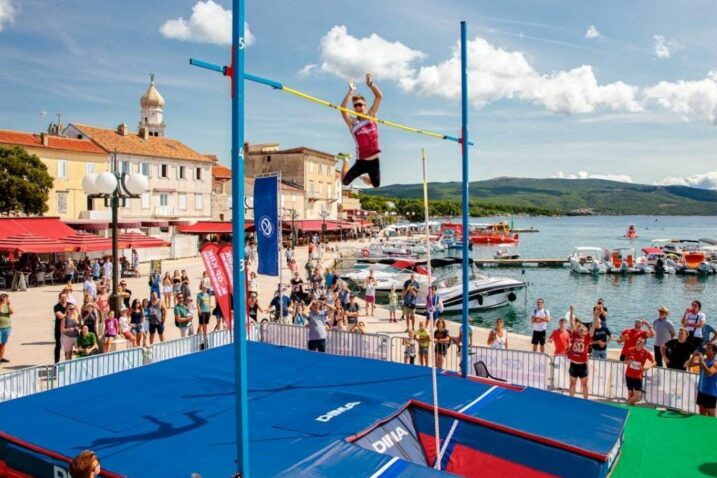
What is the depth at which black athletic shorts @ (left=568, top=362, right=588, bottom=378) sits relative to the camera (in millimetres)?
11047

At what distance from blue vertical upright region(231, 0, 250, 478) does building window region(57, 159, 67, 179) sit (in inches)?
1695

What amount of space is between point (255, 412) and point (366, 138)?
4488mm

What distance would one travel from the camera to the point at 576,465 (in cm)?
637

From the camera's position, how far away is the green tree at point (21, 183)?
34969 millimetres

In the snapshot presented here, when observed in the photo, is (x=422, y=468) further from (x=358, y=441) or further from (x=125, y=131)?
(x=125, y=131)

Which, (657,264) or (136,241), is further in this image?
(657,264)

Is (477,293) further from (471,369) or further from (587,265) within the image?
(587,265)

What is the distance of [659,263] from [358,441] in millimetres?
47328

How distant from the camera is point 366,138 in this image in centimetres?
900

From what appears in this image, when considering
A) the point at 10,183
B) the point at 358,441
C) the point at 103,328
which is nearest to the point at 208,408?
the point at 358,441

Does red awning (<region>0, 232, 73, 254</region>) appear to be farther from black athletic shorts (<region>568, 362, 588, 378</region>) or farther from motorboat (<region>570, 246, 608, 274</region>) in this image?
motorboat (<region>570, 246, 608, 274</region>)

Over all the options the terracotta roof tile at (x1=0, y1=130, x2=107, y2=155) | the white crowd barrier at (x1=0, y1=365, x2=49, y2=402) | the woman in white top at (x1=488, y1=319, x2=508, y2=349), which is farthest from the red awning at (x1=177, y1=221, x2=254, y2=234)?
the white crowd barrier at (x1=0, y1=365, x2=49, y2=402)

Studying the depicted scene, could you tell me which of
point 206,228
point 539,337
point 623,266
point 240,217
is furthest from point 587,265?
point 240,217

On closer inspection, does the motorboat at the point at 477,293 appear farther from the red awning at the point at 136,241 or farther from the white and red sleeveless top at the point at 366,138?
the white and red sleeveless top at the point at 366,138
